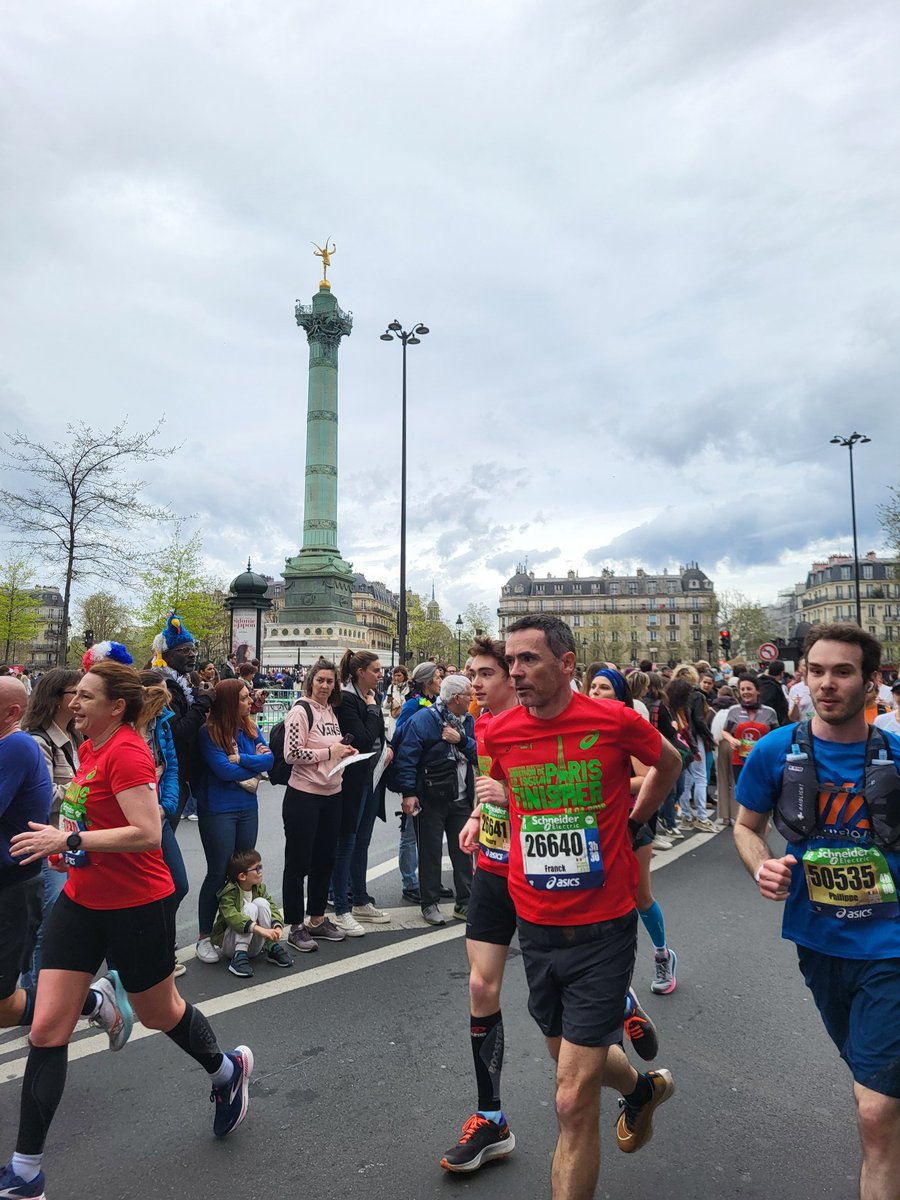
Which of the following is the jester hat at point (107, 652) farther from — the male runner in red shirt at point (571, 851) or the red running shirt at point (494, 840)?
the male runner in red shirt at point (571, 851)

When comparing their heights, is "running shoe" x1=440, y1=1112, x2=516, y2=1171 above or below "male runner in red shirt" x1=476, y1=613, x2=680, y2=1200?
below

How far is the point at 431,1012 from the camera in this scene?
4320 millimetres

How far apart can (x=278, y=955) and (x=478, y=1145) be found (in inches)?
98.8

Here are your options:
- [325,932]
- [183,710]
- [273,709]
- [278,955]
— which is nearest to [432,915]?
[325,932]

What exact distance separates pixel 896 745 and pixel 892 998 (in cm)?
75

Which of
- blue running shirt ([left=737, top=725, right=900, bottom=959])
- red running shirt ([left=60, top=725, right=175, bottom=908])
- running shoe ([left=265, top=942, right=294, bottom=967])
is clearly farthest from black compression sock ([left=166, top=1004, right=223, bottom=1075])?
blue running shirt ([left=737, top=725, right=900, bottom=959])

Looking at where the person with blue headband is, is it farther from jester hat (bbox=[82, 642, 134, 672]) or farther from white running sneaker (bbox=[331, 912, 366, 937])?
jester hat (bbox=[82, 642, 134, 672])

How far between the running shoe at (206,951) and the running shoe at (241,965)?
14 centimetres

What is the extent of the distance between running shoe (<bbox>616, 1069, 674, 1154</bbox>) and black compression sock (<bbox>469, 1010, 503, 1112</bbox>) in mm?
481

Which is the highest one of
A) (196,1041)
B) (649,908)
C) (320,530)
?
(320,530)

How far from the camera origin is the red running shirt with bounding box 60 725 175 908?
2.92m

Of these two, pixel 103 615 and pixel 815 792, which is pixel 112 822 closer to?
pixel 815 792

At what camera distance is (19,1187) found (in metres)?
2.62

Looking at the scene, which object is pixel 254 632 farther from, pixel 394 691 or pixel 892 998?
pixel 892 998
